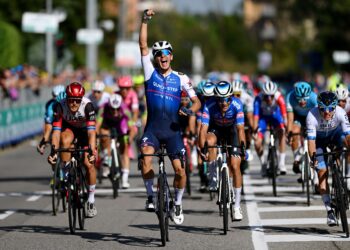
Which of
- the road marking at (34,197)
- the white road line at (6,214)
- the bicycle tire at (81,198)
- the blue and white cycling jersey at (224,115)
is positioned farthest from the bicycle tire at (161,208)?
the road marking at (34,197)

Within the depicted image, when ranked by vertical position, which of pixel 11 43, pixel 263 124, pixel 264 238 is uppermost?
pixel 11 43

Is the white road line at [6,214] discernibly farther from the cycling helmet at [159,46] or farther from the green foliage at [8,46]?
the green foliage at [8,46]

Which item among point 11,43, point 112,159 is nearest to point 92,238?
point 112,159

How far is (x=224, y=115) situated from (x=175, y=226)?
151 centimetres

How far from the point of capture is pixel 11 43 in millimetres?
37812

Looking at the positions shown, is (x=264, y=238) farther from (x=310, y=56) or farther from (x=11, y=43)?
(x=310, y=56)

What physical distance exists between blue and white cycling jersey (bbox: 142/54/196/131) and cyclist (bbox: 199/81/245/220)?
33.1 inches

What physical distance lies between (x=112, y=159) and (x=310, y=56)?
52.6 metres

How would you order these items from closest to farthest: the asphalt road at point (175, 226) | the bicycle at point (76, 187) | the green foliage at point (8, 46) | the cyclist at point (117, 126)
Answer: the asphalt road at point (175, 226)
the bicycle at point (76, 187)
the cyclist at point (117, 126)
the green foliage at point (8, 46)

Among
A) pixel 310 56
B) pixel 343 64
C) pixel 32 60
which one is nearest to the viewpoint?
pixel 32 60

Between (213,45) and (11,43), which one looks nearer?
(11,43)

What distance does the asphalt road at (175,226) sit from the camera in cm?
1237

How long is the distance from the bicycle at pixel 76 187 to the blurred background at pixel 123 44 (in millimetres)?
14815

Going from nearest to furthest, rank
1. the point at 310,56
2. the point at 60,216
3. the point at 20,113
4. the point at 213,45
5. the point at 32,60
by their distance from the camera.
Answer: the point at 60,216
the point at 20,113
the point at 32,60
the point at 310,56
the point at 213,45
